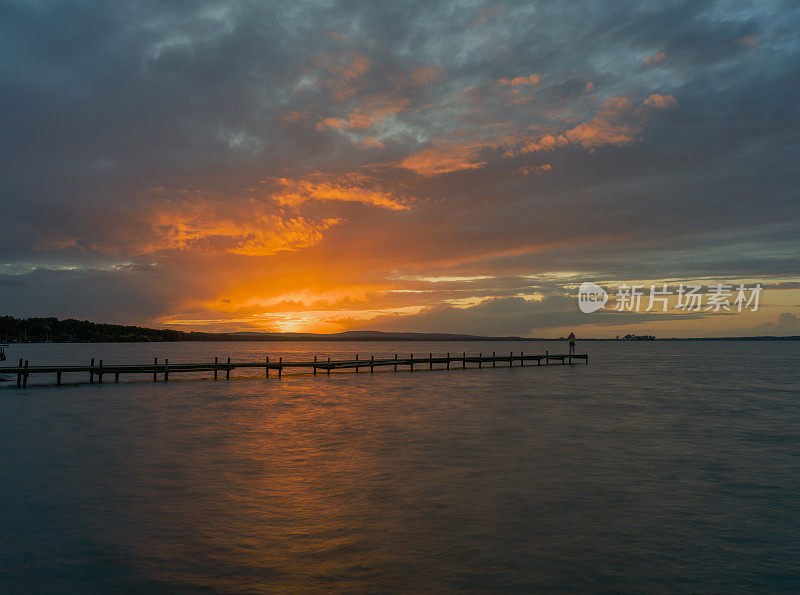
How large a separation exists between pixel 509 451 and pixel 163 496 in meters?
11.8

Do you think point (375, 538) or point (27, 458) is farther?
point (27, 458)

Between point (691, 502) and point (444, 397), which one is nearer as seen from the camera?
point (691, 502)

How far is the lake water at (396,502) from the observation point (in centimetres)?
902

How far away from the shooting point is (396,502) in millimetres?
13047

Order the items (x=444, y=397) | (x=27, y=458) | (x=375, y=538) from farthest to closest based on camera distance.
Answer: (x=444, y=397) < (x=27, y=458) < (x=375, y=538)

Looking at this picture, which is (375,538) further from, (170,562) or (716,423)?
(716,423)

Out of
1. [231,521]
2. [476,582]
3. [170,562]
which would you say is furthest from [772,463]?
[170,562]

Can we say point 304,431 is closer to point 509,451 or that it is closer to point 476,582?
point 509,451

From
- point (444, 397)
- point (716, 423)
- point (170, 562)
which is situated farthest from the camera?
point (444, 397)

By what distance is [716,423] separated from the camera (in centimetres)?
2670

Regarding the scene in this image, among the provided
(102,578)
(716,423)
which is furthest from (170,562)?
(716,423)

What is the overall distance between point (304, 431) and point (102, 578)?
15.1m

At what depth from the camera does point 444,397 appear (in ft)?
122

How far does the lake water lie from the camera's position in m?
9.02
